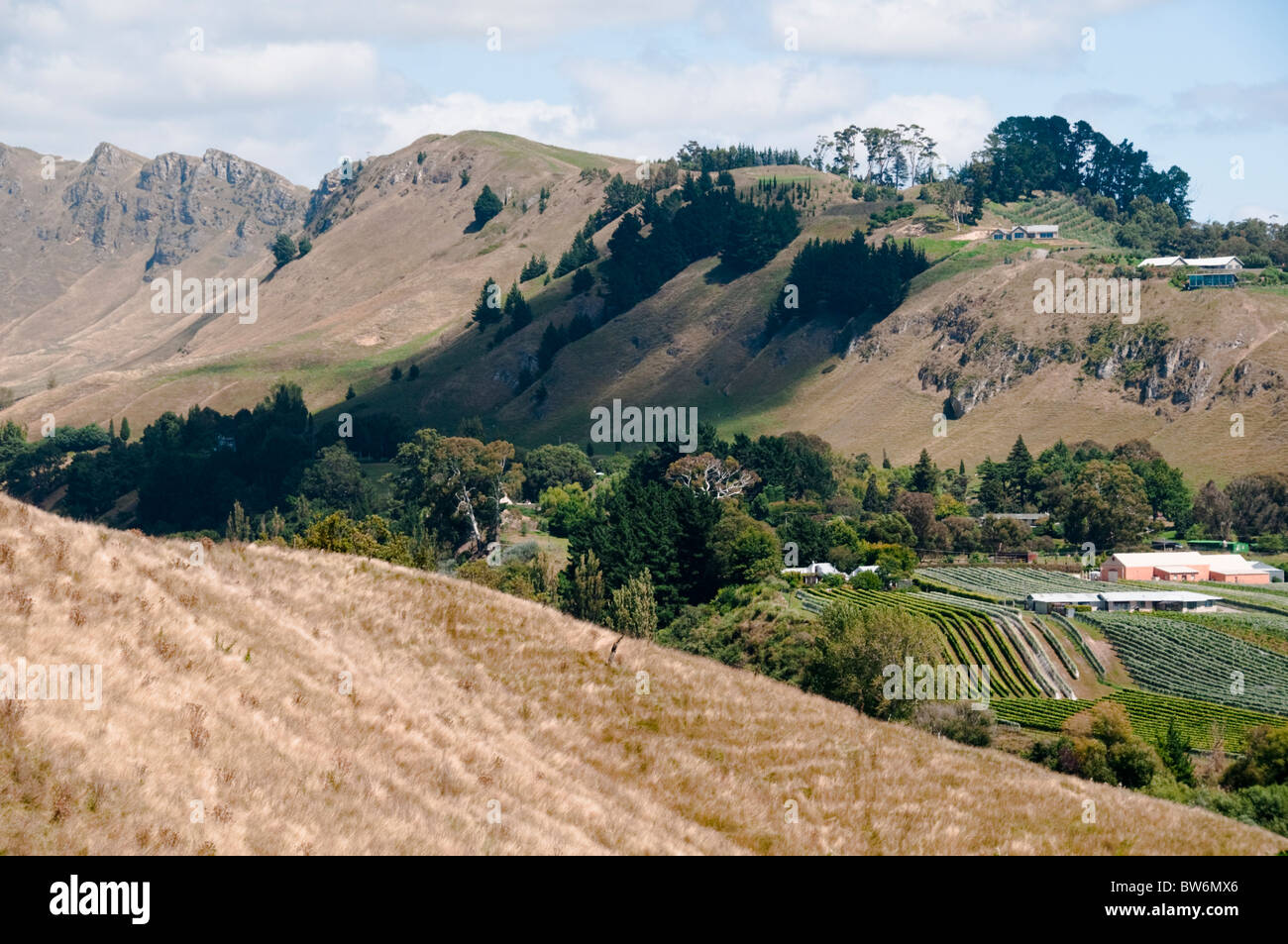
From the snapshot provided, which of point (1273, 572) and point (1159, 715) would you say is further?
point (1273, 572)

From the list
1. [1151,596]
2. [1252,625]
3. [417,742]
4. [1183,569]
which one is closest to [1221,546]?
A: [1183,569]

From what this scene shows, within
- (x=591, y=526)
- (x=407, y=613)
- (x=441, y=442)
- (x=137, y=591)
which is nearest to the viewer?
(x=137, y=591)

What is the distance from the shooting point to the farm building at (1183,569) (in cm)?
13300

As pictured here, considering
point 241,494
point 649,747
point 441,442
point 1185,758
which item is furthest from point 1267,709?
point 241,494

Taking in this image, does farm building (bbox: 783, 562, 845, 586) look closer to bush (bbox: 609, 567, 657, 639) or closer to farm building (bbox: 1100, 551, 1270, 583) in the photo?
bush (bbox: 609, 567, 657, 639)

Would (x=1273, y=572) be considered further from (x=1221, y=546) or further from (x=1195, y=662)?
(x=1195, y=662)

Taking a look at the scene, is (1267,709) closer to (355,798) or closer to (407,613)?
Answer: (407,613)

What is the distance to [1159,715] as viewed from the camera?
82750 millimetres

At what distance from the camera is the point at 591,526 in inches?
5012

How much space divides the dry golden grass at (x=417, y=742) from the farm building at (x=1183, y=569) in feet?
320

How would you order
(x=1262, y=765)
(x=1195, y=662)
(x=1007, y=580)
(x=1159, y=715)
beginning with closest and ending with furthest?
(x=1262, y=765) < (x=1159, y=715) < (x=1195, y=662) < (x=1007, y=580)

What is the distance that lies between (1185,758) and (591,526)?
69.6 metres

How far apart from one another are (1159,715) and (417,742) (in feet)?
222

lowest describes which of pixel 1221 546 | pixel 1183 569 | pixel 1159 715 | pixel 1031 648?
pixel 1159 715
